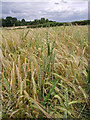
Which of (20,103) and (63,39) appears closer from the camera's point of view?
(20,103)

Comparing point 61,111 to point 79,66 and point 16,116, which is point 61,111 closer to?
point 16,116

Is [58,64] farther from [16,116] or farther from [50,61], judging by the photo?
[16,116]

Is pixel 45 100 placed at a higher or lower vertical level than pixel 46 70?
lower

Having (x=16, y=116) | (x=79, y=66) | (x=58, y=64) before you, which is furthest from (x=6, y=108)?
(x=79, y=66)

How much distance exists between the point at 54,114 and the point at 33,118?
0.13 meters

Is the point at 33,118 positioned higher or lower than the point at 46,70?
lower

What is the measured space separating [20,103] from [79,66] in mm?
545

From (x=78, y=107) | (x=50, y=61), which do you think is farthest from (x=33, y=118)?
(x=50, y=61)

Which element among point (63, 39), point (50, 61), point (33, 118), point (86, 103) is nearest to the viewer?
point (33, 118)

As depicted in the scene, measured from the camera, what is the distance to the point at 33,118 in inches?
28.4

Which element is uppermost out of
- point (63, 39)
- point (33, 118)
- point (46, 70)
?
point (63, 39)

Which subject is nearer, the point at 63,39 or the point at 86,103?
the point at 86,103

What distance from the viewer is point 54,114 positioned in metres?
0.72

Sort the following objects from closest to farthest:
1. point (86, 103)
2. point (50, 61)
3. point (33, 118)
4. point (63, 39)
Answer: point (33, 118) < point (86, 103) < point (50, 61) < point (63, 39)
